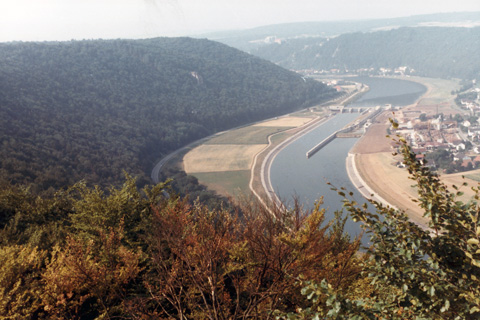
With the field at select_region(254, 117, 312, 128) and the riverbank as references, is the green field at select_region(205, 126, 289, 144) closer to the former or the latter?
the field at select_region(254, 117, 312, 128)

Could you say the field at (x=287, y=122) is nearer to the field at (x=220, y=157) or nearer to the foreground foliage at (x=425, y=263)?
the field at (x=220, y=157)

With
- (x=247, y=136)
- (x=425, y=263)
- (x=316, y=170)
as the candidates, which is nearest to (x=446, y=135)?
(x=316, y=170)

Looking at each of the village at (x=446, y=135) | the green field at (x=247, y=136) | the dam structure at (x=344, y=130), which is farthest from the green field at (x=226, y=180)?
the village at (x=446, y=135)

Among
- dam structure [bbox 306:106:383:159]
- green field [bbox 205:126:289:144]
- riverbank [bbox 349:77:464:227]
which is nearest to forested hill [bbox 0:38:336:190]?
green field [bbox 205:126:289:144]

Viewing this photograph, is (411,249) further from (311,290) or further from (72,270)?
(72,270)

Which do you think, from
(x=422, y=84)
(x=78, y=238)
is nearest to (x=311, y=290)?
(x=78, y=238)

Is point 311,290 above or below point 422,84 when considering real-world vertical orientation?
above
